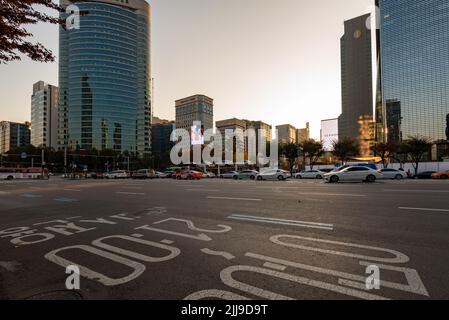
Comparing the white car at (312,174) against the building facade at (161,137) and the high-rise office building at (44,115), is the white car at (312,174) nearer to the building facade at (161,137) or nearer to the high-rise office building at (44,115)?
the high-rise office building at (44,115)

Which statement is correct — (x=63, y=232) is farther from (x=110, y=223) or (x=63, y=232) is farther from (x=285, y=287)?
(x=285, y=287)

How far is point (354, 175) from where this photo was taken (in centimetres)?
2447

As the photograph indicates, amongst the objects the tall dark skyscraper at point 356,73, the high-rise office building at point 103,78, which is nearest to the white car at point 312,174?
the tall dark skyscraper at point 356,73

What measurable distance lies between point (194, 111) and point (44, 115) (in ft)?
288

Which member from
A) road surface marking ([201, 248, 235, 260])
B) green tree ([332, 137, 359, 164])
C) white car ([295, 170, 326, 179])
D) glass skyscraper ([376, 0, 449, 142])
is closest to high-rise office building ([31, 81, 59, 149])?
green tree ([332, 137, 359, 164])

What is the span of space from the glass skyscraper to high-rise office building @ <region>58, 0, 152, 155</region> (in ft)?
387

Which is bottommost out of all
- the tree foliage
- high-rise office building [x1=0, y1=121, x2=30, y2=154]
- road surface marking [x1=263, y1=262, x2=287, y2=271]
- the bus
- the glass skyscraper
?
the bus

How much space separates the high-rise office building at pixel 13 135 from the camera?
15112 centimetres

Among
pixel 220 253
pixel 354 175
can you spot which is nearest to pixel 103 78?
pixel 354 175

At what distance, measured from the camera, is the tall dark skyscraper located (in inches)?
5630

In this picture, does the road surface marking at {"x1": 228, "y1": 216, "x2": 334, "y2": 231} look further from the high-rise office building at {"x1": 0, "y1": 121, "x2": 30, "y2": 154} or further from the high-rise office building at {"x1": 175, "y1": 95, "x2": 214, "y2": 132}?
the high-rise office building at {"x1": 0, "y1": 121, "x2": 30, "y2": 154}

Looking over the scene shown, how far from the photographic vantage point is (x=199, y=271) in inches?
149

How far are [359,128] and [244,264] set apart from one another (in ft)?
520
